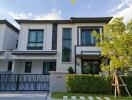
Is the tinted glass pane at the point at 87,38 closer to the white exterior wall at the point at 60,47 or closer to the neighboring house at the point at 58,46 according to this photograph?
the neighboring house at the point at 58,46

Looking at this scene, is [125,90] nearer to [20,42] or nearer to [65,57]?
[65,57]

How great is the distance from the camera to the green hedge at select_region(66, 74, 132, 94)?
14.0m

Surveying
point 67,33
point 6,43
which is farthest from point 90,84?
point 6,43

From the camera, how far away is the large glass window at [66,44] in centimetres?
2273

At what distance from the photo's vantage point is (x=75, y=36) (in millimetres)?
22672

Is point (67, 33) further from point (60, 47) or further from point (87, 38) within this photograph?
point (87, 38)

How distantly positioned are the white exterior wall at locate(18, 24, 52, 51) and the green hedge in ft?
31.8

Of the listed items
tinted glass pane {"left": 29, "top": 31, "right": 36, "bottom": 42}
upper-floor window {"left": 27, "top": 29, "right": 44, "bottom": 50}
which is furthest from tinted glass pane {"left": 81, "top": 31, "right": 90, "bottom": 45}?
tinted glass pane {"left": 29, "top": 31, "right": 36, "bottom": 42}

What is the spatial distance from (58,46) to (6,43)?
22.9ft

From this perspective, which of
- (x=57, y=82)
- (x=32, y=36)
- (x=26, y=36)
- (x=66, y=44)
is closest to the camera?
(x=57, y=82)

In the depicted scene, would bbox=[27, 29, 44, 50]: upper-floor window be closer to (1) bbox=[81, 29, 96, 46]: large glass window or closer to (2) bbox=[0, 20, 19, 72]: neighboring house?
(2) bbox=[0, 20, 19, 72]: neighboring house

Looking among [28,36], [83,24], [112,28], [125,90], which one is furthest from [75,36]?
[125,90]

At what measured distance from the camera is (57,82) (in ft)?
47.5

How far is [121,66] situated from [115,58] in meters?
0.71
